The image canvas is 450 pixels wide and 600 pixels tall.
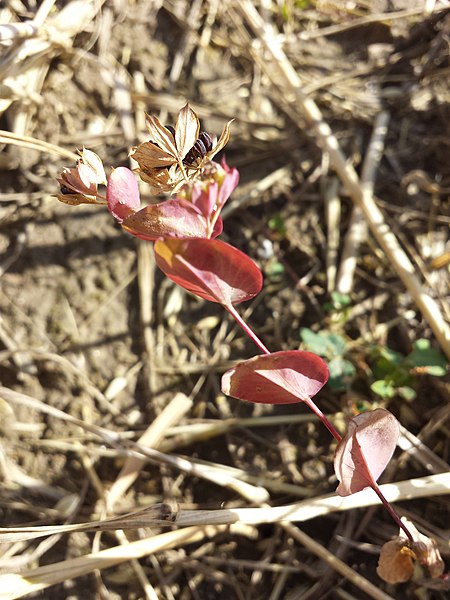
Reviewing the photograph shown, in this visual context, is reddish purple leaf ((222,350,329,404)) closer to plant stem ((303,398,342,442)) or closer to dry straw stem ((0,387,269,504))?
plant stem ((303,398,342,442))

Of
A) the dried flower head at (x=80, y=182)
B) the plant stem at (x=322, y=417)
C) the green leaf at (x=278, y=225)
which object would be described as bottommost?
the green leaf at (x=278, y=225)

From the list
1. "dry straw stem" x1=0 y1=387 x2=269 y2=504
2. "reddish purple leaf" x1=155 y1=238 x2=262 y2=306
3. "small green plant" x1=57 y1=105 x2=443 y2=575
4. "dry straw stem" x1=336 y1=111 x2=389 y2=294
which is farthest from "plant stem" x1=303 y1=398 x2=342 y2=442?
"dry straw stem" x1=336 y1=111 x2=389 y2=294

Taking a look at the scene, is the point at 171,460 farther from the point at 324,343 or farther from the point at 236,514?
the point at 324,343

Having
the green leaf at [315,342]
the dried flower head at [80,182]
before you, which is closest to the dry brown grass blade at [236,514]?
the green leaf at [315,342]

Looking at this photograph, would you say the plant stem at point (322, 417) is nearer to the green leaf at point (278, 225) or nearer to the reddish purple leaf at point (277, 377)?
the reddish purple leaf at point (277, 377)

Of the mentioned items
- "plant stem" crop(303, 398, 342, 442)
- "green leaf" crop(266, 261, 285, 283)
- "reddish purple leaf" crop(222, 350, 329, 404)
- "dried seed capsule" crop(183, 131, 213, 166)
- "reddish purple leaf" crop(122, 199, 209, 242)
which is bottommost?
"green leaf" crop(266, 261, 285, 283)

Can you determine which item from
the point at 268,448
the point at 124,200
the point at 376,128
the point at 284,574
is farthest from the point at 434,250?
the point at 124,200

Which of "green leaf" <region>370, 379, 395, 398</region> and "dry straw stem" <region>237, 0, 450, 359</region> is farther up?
"dry straw stem" <region>237, 0, 450, 359</region>
